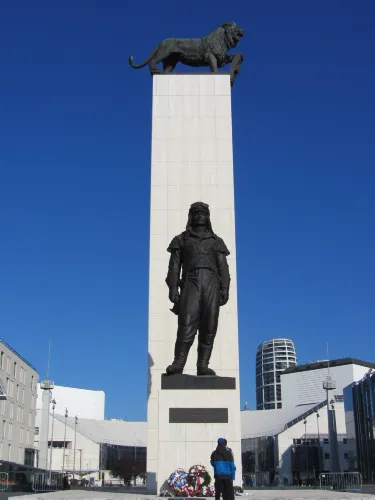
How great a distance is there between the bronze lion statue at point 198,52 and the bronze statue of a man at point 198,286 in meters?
15.8

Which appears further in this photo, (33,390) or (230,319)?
(33,390)

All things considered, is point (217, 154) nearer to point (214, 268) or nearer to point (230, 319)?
point (230, 319)

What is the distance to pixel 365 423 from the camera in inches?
2462

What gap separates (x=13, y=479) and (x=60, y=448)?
5546 centimetres

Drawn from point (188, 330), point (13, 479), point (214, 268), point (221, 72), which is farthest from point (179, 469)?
point (13, 479)

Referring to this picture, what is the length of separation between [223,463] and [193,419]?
1.79 metres

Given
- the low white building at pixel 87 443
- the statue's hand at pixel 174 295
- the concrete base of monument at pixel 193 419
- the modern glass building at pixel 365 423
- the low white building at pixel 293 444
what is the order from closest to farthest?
1. the concrete base of monument at pixel 193 419
2. the statue's hand at pixel 174 295
3. the modern glass building at pixel 365 423
4. the low white building at pixel 293 444
5. the low white building at pixel 87 443

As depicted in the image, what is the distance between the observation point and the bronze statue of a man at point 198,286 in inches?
481

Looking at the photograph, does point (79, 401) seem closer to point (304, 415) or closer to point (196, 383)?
point (304, 415)

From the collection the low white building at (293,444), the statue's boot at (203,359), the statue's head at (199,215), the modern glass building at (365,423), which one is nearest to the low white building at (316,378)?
the low white building at (293,444)

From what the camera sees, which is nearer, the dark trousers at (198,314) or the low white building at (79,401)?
the dark trousers at (198,314)

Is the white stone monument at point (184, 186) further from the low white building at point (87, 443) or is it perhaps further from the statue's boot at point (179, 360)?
the low white building at point (87, 443)

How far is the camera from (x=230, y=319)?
76.4ft

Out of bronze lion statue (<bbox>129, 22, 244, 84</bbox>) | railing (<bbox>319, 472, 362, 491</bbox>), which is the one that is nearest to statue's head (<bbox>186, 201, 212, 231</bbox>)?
bronze lion statue (<bbox>129, 22, 244, 84</bbox>)
